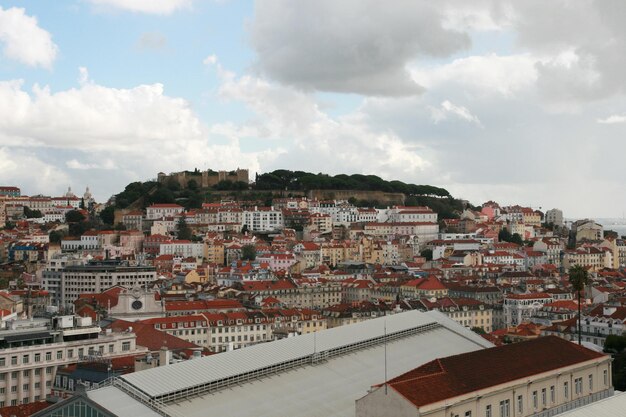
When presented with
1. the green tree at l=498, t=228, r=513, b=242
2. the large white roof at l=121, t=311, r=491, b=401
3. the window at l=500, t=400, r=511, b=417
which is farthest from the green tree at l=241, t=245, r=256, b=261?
the window at l=500, t=400, r=511, b=417

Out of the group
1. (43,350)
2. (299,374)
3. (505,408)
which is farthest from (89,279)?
(505,408)

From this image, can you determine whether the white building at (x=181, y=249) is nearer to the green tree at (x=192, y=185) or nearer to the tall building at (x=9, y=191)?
the green tree at (x=192, y=185)

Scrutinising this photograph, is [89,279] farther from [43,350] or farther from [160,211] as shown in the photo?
[160,211]

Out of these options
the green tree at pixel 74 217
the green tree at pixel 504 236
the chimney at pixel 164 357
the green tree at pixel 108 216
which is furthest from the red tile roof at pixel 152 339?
the green tree at pixel 504 236

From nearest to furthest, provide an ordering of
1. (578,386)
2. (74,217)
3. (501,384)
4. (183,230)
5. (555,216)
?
(501,384) < (578,386) < (183,230) < (74,217) < (555,216)

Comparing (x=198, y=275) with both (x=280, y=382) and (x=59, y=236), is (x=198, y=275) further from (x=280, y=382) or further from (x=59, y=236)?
(x=280, y=382)

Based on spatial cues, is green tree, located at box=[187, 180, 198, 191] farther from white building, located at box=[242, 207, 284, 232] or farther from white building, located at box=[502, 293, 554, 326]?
white building, located at box=[502, 293, 554, 326]
